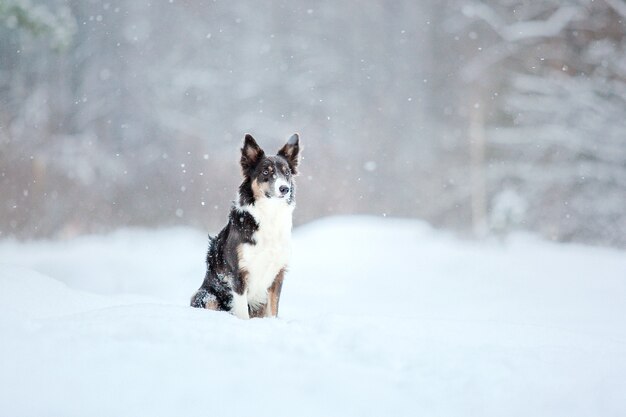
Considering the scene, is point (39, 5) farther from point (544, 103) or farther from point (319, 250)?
point (544, 103)

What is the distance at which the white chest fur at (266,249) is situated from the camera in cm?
425

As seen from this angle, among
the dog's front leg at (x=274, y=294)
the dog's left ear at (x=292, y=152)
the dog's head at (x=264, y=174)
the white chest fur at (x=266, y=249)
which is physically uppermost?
the dog's left ear at (x=292, y=152)

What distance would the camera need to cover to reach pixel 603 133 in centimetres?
1152

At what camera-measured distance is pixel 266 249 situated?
14.1 ft

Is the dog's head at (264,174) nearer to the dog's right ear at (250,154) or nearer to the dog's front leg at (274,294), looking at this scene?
the dog's right ear at (250,154)

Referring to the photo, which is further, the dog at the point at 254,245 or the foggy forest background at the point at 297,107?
the foggy forest background at the point at 297,107

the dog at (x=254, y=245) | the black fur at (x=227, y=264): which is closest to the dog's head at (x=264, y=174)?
the dog at (x=254, y=245)

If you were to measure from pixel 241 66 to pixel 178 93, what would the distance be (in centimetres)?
152

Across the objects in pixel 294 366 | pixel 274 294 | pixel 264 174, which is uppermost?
pixel 264 174

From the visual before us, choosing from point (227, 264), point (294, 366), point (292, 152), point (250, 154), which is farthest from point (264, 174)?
point (294, 366)

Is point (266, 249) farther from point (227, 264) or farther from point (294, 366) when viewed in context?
point (294, 366)

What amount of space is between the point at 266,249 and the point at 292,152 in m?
0.80

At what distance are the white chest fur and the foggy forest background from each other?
26.8ft

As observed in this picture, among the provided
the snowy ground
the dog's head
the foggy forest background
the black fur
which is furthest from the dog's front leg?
the foggy forest background
